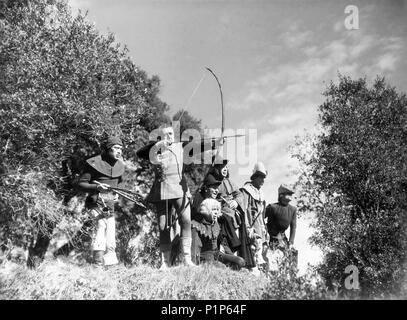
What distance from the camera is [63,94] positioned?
473 inches

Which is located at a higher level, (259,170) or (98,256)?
(259,170)

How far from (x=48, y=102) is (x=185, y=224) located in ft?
16.4

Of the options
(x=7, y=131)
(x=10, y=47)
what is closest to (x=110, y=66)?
(x=10, y=47)

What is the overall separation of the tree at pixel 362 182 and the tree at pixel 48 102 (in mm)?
6358

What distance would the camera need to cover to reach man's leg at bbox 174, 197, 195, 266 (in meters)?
8.39

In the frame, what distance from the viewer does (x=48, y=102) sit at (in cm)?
1125

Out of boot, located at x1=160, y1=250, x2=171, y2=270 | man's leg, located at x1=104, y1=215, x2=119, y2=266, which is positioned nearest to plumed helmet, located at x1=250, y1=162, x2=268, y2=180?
boot, located at x1=160, y1=250, x2=171, y2=270

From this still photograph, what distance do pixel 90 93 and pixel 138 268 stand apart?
22.3 ft

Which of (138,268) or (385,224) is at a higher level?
(385,224)

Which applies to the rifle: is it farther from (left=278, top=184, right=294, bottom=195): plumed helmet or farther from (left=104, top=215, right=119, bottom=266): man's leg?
(left=278, top=184, right=294, bottom=195): plumed helmet

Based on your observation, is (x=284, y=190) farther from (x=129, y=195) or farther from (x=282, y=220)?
(x=129, y=195)

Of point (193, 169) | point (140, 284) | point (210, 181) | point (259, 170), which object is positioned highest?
point (193, 169)

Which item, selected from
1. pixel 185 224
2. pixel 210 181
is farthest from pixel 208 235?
pixel 210 181
